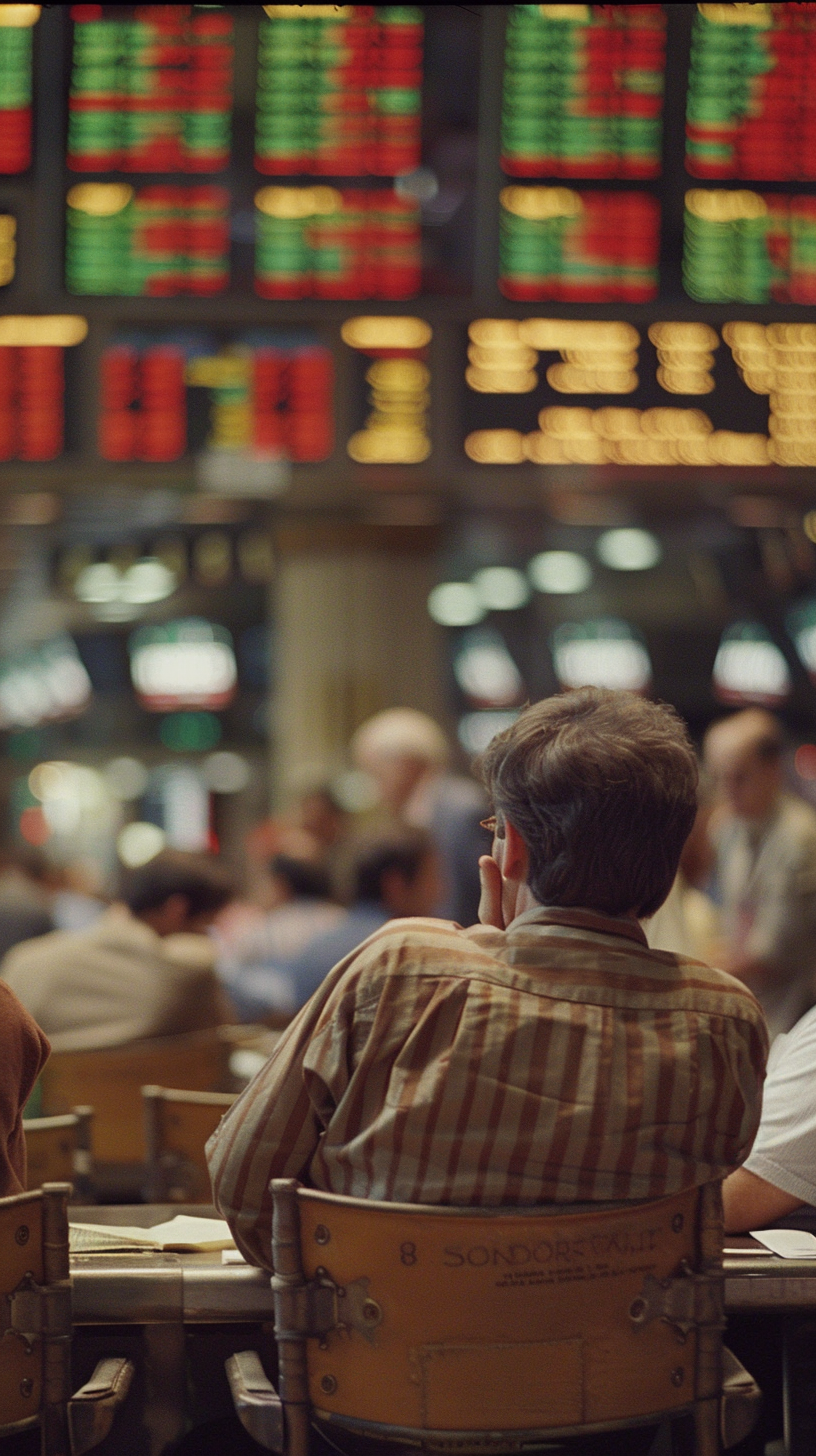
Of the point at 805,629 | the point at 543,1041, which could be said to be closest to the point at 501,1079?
the point at 543,1041

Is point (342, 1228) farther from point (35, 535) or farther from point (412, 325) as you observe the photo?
point (35, 535)

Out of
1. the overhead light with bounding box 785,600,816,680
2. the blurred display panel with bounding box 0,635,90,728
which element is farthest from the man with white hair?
the blurred display panel with bounding box 0,635,90,728

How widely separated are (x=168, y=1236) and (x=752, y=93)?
11.7 feet

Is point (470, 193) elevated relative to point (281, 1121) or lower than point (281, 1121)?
elevated

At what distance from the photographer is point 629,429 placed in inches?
177

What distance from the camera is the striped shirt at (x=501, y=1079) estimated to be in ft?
5.28

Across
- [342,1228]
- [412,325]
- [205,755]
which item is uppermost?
[412,325]

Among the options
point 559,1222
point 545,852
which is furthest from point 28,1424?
point 545,852

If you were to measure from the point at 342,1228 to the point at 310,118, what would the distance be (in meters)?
3.48

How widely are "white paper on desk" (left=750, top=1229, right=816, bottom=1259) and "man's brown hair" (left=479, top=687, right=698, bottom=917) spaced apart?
1.44ft

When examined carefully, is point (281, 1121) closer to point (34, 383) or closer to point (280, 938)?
point (280, 938)

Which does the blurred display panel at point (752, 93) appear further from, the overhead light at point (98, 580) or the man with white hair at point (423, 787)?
the overhead light at point (98, 580)

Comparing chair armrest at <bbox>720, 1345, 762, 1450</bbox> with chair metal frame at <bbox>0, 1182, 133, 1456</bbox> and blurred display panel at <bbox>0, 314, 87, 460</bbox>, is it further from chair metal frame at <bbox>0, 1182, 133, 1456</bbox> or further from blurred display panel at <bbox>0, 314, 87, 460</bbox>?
blurred display panel at <bbox>0, 314, 87, 460</bbox>

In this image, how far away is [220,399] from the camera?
468cm
